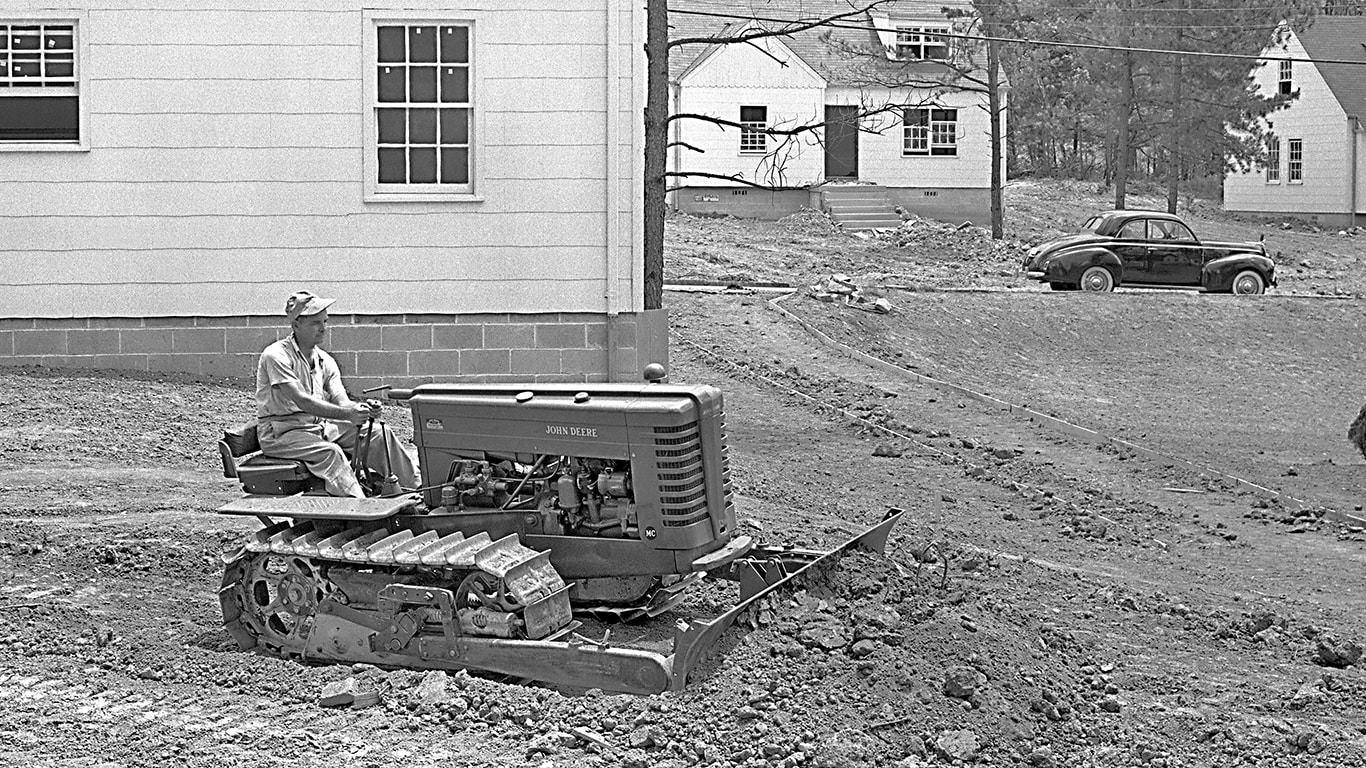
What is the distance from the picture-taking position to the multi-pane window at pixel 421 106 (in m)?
15.6

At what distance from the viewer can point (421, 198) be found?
51.0ft

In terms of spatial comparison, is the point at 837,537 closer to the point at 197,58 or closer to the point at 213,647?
the point at 213,647

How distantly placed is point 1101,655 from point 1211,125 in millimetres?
36542

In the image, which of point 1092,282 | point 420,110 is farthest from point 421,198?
point 1092,282

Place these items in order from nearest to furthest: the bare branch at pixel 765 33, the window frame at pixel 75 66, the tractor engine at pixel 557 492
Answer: the tractor engine at pixel 557 492
the window frame at pixel 75 66
the bare branch at pixel 765 33

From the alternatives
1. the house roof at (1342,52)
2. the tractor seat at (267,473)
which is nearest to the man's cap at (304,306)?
the tractor seat at (267,473)

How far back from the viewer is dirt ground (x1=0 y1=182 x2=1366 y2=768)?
641cm

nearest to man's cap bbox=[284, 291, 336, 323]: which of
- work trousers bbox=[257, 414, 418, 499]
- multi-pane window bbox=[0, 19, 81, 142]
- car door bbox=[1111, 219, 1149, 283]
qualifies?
work trousers bbox=[257, 414, 418, 499]

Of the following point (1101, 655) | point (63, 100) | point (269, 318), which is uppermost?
point (63, 100)

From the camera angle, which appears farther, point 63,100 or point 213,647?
point 63,100

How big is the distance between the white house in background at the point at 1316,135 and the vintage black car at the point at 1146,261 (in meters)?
17.1

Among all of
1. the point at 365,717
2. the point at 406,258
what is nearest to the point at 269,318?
the point at 406,258

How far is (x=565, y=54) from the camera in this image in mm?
15461

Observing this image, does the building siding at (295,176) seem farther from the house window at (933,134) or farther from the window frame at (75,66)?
the house window at (933,134)
